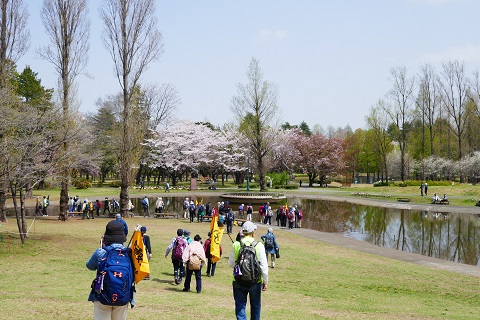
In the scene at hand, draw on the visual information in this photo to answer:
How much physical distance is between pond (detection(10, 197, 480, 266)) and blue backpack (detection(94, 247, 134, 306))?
1927cm

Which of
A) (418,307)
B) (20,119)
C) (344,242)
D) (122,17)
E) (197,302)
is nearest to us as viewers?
(197,302)

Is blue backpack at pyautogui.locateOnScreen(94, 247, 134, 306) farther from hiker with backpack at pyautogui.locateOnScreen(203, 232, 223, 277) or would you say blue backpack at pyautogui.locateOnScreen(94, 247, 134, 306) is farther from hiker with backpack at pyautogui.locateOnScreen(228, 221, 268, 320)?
hiker with backpack at pyautogui.locateOnScreen(203, 232, 223, 277)

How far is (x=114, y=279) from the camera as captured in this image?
16.2 feet

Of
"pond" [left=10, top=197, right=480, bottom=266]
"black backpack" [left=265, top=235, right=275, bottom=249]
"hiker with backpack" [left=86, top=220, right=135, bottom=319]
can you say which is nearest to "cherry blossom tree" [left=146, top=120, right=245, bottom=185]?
"pond" [left=10, top=197, right=480, bottom=266]

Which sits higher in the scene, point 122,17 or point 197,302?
point 122,17

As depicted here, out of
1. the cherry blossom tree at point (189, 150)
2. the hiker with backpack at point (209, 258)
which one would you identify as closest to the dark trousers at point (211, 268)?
the hiker with backpack at point (209, 258)

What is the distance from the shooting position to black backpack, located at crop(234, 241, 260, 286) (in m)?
6.37

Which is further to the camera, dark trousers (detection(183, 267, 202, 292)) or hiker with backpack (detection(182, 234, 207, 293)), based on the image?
dark trousers (detection(183, 267, 202, 292))

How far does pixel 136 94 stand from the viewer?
31031 mm

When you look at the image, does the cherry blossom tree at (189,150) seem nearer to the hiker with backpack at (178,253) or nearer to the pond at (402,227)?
the pond at (402,227)

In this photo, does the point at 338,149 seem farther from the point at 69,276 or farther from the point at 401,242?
the point at 69,276

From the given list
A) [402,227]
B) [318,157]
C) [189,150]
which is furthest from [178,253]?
[318,157]

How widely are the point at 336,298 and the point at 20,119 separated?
13.4m

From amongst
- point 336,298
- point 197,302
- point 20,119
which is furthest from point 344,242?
point 20,119
